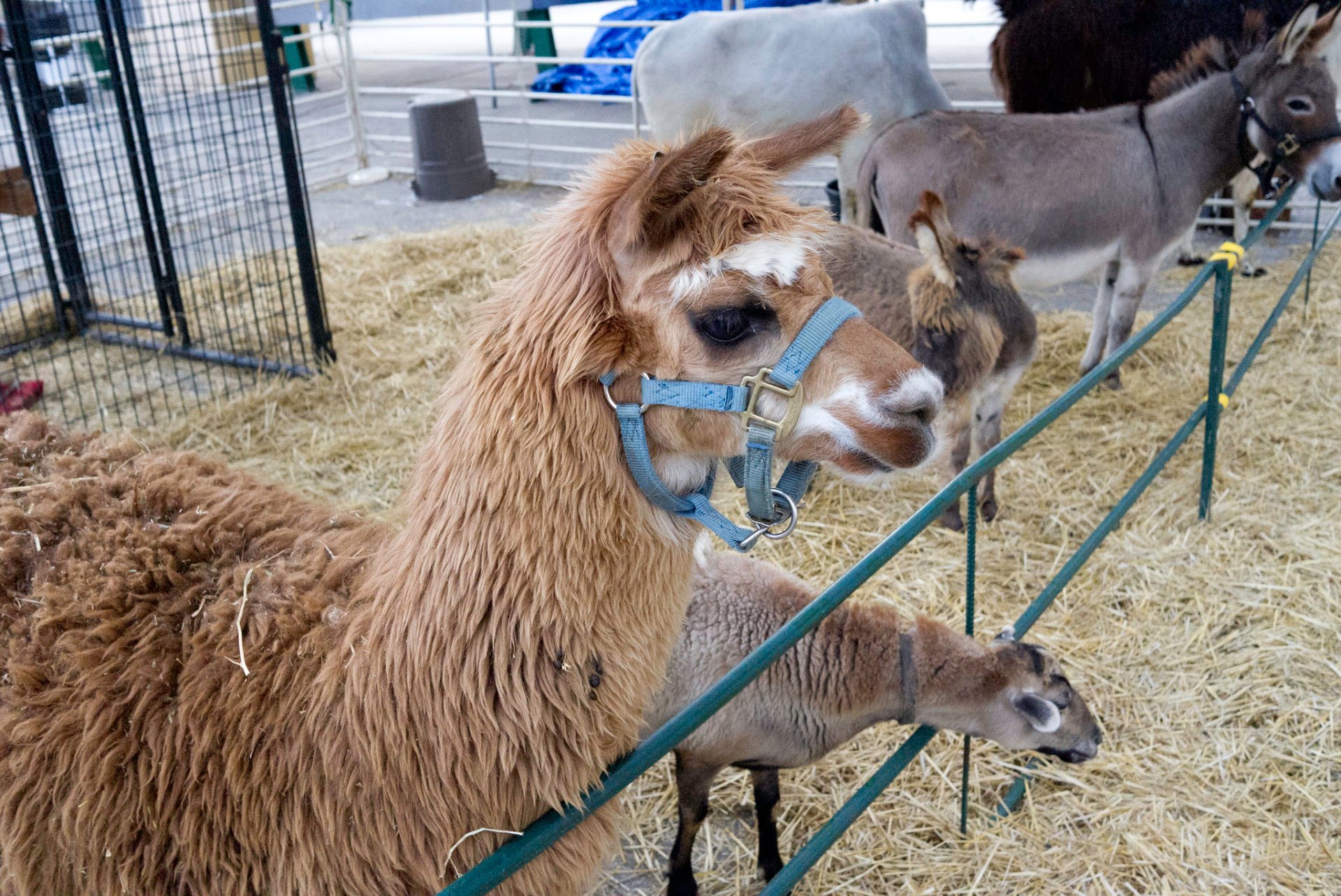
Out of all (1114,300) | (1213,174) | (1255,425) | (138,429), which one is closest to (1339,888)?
(1255,425)

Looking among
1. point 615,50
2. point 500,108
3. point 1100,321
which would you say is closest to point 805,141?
point 1100,321

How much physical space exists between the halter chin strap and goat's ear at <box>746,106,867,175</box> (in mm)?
4234

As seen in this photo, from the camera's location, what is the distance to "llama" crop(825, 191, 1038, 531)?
3791mm

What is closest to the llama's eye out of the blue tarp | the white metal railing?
the white metal railing

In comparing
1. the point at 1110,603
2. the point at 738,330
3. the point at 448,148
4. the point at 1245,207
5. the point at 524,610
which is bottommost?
the point at 1110,603

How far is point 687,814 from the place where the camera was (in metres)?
2.61

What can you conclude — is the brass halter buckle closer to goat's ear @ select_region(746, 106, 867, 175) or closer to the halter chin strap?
goat's ear @ select_region(746, 106, 867, 175)

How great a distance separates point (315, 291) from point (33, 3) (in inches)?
104

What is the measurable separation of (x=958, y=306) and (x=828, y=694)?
1.85 m

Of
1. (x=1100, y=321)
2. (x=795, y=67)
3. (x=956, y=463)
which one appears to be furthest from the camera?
(x=795, y=67)

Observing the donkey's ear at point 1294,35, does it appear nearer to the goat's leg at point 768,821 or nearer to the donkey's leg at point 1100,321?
the donkey's leg at point 1100,321

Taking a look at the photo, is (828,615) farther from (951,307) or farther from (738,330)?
(951,307)

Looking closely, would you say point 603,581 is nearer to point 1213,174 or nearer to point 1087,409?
point 1087,409

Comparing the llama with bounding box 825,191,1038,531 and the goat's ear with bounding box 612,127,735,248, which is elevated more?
the goat's ear with bounding box 612,127,735,248
